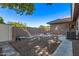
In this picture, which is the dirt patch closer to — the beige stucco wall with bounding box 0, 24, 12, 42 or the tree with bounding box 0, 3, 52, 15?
the beige stucco wall with bounding box 0, 24, 12, 42

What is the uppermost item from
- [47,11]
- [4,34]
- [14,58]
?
[47,11]

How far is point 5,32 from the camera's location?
6.51 m

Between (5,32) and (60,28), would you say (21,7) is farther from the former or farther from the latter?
(60,28)

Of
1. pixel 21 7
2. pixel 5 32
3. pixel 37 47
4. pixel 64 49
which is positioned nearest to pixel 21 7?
pixel 21 7

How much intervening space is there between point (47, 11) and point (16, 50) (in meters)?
1.16

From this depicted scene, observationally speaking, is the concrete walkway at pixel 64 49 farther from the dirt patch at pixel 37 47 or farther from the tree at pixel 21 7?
the tree at pixel 21 7

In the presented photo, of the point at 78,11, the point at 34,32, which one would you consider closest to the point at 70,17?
the point at 78,11

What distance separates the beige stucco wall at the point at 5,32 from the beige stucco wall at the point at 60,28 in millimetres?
971

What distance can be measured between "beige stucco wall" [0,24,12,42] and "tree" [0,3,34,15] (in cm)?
44

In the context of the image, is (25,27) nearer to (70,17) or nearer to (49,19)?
(49,19)

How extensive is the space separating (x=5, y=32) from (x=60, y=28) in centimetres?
127

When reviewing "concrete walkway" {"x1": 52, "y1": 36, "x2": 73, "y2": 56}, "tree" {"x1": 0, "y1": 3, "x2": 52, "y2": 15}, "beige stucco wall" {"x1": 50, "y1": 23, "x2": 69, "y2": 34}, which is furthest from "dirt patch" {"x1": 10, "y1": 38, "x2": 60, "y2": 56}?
"tree" {"x1": 0, "y1": 3, "x2": 52, "y2": 15}

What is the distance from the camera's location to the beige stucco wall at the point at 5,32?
21.4 feet

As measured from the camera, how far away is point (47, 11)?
6.49 m
